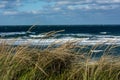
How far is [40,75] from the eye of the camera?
6621 mm

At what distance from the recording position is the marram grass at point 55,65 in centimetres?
655

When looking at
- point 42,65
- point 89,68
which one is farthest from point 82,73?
point 42,65

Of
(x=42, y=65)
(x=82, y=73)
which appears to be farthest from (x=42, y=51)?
(x=82, y=73)

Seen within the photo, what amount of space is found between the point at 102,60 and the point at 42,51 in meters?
0.93

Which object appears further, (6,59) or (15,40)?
(15,40)

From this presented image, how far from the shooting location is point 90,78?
21.4ft

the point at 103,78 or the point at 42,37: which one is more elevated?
the point at 42,37

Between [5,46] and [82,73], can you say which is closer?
[82,73]

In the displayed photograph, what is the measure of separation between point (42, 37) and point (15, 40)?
18.0 inches

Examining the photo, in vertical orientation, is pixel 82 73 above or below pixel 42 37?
below

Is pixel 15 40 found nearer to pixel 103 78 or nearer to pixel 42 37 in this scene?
pixel 42 37

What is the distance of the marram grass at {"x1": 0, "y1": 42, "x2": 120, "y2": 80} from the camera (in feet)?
21.5

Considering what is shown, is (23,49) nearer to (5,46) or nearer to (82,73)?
(5,46)

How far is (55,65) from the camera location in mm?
6738
